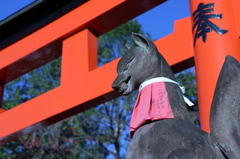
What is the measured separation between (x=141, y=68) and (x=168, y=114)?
0.21 m

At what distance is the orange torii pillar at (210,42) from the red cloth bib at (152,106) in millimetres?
827

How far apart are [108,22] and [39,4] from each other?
0.72 meters

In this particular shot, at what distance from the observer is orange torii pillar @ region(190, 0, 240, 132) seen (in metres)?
2.09

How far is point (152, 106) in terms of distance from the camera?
50.5 inches

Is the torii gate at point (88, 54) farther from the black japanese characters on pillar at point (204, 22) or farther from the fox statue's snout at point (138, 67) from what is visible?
the fox statue's snout at point (138, 67)

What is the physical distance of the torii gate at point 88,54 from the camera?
2148mm

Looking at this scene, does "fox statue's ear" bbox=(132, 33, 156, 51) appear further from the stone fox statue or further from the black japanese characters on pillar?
the black japanese characters on pillar

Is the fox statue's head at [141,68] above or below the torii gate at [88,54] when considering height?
below

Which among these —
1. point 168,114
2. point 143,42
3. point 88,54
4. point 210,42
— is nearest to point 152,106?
point 168,114

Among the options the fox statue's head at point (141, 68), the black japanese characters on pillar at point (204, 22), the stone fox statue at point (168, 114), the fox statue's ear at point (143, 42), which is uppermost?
the black japanese characters on pillar at point (204, 22)

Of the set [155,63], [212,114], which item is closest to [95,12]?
[155,63]

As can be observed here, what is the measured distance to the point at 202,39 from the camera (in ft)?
7.21

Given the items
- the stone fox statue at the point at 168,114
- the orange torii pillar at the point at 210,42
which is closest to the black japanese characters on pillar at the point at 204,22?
the orange torii pillar at the point at 210,42

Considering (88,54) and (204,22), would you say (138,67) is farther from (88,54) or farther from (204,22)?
(88,54)
